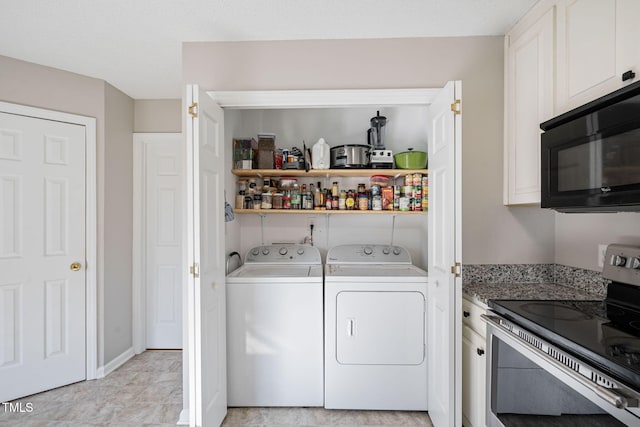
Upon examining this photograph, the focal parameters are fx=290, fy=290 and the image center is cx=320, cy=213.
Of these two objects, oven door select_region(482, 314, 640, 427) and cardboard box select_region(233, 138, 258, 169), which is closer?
oven door select_region(482, 314, 640, 427)

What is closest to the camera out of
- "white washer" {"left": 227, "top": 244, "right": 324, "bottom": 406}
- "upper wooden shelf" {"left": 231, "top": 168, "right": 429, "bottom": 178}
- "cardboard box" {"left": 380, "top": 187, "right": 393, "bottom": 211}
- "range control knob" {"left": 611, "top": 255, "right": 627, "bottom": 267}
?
"range control knob" {"left": 611, "top": 255, "right": 627, "bottom": 267}

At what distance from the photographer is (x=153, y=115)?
283 centimetres

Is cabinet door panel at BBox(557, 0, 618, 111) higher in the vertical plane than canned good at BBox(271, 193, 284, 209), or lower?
higher

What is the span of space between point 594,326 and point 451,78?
4.95 feet

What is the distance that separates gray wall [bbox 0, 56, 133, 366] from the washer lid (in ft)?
3.95

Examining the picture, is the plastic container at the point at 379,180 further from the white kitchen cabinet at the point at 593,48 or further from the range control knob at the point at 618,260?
the range control knob at the point at 618,260

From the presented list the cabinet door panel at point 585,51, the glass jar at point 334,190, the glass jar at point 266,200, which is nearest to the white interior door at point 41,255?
→ the glass jar at point 266,200

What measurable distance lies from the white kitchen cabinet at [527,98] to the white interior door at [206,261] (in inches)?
70.4

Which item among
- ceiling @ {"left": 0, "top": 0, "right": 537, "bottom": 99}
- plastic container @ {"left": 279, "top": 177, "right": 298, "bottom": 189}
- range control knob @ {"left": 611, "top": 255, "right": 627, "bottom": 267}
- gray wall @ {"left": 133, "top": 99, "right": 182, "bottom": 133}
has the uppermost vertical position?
ceiling @ {"left": 0, "top": 0, "right": 537, "bottom": 99}

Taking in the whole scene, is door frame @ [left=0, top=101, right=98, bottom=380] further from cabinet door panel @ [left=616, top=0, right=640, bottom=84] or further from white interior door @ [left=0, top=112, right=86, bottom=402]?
cabinet door panel @ [left=616, top=0, right=640, bottom=84]

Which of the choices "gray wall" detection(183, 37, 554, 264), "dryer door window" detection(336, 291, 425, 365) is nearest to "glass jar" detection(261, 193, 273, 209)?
"gray wall" detection(183, 37, 554, 264)

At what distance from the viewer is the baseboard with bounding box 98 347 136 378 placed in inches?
94.9

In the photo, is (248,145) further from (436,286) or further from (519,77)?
(519,77)

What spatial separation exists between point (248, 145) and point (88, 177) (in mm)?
1354
